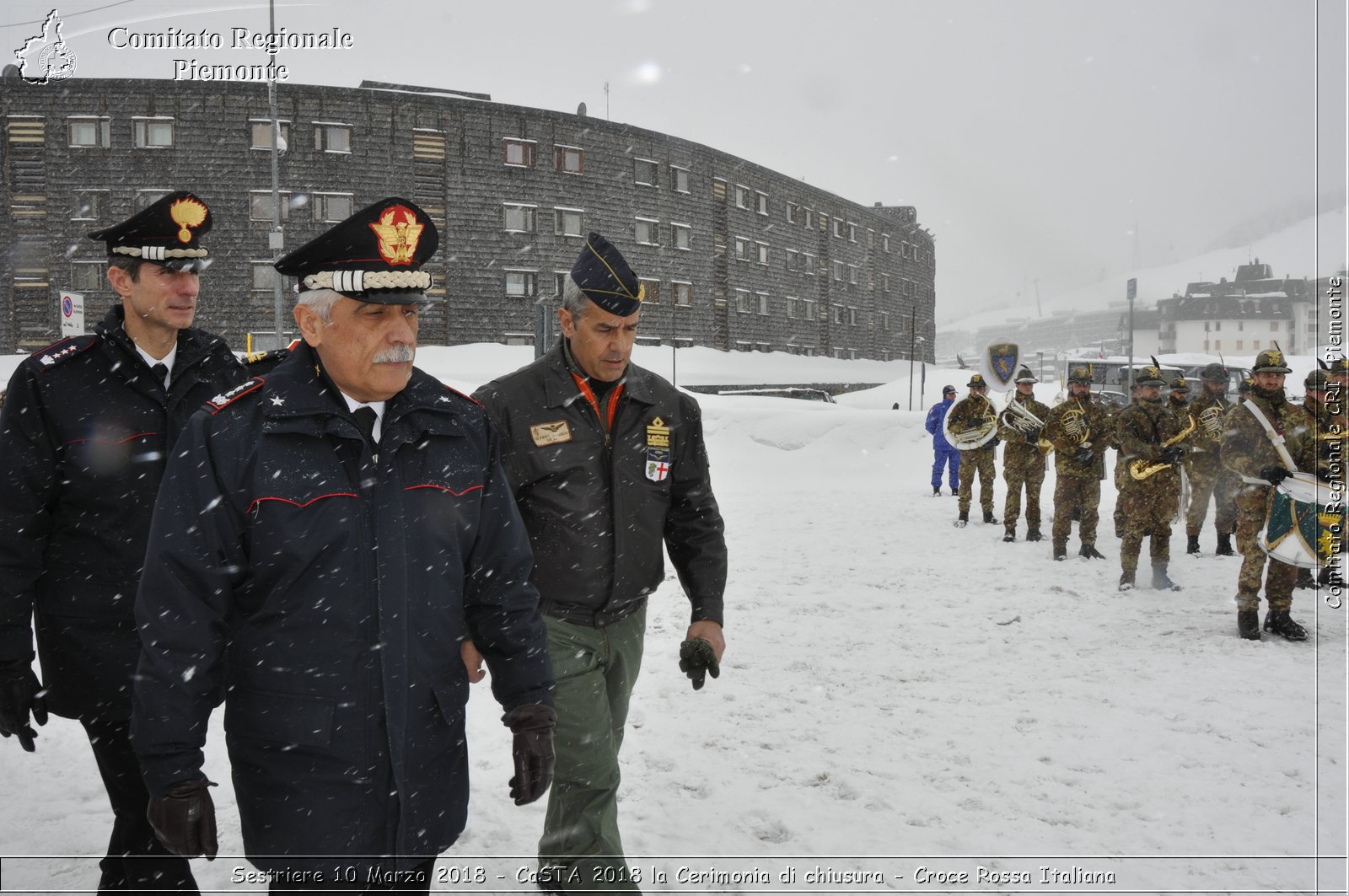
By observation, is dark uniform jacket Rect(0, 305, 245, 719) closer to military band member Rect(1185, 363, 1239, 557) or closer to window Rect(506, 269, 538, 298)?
military band member Rect(1185, 363, 1239, 557)

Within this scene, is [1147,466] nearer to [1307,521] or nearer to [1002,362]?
[1307,521]

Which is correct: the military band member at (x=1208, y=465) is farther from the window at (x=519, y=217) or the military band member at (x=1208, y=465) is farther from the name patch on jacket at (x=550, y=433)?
the window at (x=519, y=217)

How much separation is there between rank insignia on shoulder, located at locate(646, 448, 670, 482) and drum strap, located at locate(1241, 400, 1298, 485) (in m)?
6.14

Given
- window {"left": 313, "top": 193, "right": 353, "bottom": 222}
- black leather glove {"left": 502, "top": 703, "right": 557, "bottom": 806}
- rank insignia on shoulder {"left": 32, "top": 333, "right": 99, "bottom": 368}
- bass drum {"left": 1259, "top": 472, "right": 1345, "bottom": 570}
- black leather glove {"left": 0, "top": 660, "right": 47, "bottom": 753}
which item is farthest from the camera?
window {"left": 313, "top": 193, "right": 353, "bottom": 222}

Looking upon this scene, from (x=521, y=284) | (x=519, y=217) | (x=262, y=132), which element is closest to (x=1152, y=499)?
(x=521, y=284)

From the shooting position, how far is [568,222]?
37.7 m

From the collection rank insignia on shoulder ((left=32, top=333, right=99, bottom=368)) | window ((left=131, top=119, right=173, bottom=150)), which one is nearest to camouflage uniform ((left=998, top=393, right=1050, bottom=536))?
rank insignia on shoulder ((left=32, top=333, right=99, bottom=368))

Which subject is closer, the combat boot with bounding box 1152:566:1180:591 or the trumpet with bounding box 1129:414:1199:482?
the trumpet with bounding box 1129:414:1199:482

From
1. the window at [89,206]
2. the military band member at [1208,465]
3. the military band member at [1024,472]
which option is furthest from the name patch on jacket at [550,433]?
the window at [89,206]

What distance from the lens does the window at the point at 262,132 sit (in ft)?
107

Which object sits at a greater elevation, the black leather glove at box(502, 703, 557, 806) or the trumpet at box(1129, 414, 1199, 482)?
the trumpet at box(1129, 414, 1199, 482)

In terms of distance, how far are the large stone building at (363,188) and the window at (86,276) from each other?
6 centimetres

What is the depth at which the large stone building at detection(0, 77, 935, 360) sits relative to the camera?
105 ft

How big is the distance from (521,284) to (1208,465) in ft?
93.6
